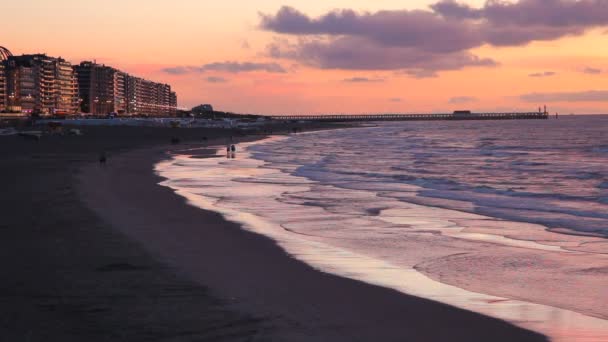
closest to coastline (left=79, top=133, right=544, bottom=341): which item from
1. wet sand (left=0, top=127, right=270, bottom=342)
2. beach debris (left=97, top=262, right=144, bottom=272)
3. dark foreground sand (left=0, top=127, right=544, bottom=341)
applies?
dark foreground sand (left=0, top=127, right=544, bottom=341)

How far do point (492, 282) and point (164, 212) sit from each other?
30.7 feet

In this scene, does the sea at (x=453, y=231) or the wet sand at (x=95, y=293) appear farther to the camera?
the sea at (x=453, y=231)

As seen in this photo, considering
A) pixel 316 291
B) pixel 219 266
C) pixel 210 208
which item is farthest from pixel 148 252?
pixel 210 208

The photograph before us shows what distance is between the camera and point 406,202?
20.3m

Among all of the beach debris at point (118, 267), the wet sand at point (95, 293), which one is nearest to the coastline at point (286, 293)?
the wet sand at point (95, 293)

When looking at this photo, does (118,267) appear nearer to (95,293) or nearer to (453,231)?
(95,293)

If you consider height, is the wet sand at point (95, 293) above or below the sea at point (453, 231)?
above

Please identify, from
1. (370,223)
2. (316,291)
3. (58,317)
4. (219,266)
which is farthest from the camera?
(370,223)

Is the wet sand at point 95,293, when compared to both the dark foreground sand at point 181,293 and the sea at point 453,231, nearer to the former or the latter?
the dark foreground sand at point 181,293

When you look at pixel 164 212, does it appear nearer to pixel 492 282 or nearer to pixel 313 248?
pixel 313 248

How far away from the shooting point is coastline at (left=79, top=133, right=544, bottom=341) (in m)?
7.27

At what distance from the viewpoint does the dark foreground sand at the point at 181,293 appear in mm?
7062

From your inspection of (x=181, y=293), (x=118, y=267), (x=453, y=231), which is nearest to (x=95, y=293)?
(x=181, y=293)

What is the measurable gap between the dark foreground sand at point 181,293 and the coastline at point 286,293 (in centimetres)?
1
